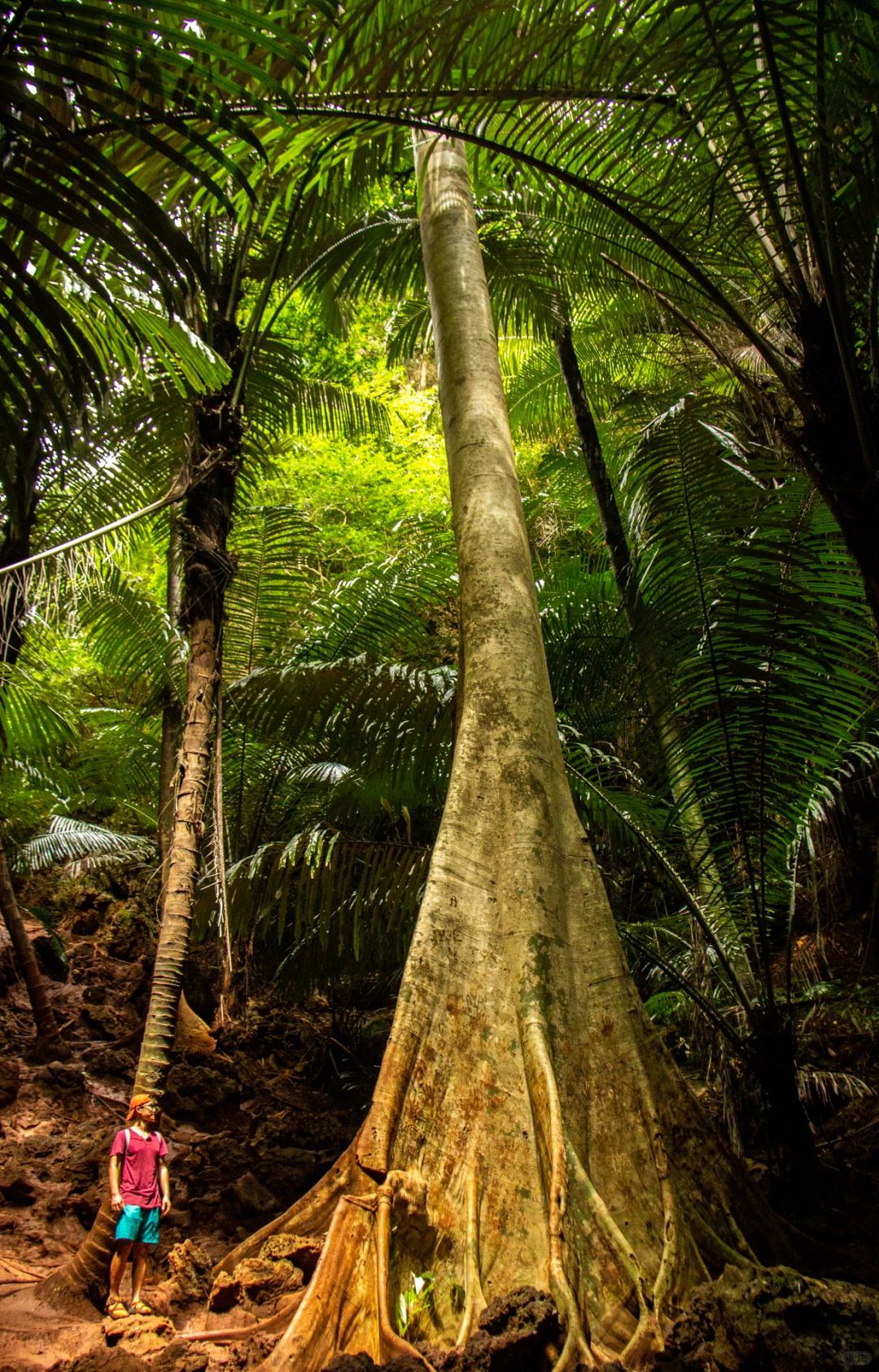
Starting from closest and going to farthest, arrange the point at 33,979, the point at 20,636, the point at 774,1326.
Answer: the point at 774,1326, the point at 20,636, the point at 33,979

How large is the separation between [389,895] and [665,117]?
381cm

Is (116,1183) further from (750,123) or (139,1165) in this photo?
(750,123)

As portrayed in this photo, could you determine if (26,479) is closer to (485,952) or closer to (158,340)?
(158,340)

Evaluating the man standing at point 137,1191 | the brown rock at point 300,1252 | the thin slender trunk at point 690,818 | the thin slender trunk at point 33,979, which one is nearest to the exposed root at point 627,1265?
the brown rock at point 300,1252

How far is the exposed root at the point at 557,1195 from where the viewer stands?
1537 mm

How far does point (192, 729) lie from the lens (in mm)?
3268

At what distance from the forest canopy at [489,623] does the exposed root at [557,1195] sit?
0.03ft

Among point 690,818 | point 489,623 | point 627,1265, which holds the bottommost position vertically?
point 627,1265

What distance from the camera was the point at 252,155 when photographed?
2785mm

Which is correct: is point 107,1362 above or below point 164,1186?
below

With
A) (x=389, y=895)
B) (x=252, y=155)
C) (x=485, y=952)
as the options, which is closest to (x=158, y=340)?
(x=252, y=155)

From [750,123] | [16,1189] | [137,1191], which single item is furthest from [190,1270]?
[750,123]

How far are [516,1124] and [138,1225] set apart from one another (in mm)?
1614

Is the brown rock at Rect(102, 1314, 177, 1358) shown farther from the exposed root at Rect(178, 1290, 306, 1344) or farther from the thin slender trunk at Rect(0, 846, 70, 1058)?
the thin slender trunk at Rect(0, 846, 70, 1058)
